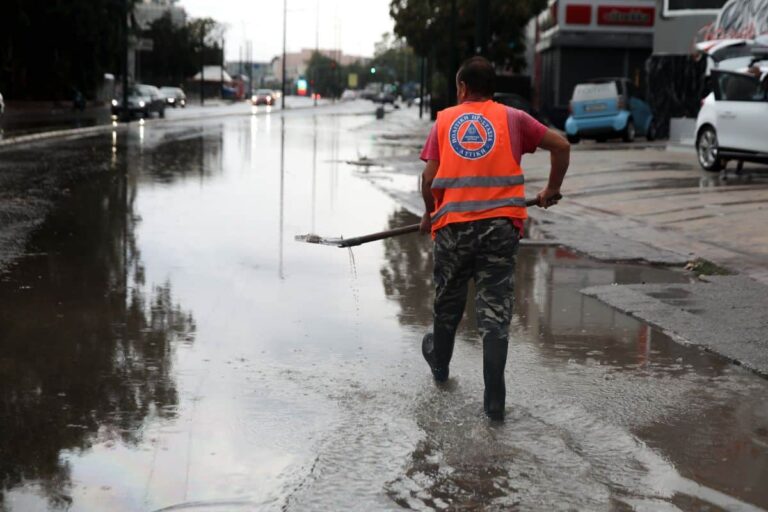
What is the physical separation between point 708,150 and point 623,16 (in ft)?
76.8

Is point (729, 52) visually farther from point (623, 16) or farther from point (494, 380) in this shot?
point (494, 380)

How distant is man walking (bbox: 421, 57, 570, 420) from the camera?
5.54 m

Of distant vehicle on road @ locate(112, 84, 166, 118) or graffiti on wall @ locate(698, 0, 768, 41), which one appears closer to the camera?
graffiti on wall @ locate(698, 0, 768, 41)

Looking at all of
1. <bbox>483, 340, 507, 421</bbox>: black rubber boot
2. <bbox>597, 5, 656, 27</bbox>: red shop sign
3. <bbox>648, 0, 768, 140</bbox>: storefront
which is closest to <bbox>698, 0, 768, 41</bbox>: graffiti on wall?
<bbox>648, 0, 768, 140</bbox>: storefront

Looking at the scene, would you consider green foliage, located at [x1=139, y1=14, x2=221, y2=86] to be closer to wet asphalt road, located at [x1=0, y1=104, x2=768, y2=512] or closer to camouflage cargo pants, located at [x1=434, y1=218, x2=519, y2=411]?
wet asphalt road, located at [x1=0, y1=104, x2=768, y2=512]

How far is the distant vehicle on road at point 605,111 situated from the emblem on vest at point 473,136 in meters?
26.5

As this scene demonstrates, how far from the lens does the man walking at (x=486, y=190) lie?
5539 millimetres

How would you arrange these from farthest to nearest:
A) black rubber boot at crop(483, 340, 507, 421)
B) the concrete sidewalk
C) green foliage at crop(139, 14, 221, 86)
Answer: green foliage at crop(139, 14, 221, 86) → the concrete sidewalk → black rubber boot at crop(483, 340, 507, 421)

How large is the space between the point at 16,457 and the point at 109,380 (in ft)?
4.39

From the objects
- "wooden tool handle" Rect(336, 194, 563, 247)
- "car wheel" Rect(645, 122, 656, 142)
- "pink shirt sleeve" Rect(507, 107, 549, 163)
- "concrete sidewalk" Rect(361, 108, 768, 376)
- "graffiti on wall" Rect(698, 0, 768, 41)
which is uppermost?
"graffiti on wall" Rect(698, 0, 768, 41)

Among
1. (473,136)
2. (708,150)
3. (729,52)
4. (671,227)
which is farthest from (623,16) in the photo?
(473,136)

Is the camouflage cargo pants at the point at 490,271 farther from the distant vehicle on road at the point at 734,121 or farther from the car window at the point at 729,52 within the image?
the car window at the point at 729,52

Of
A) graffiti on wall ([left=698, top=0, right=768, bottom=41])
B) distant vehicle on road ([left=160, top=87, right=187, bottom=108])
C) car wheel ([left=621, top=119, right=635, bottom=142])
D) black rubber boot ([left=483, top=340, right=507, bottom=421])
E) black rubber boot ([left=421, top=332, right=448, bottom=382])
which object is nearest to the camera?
black rubber boot ([left=483, top=340, right=507, bottom=421])

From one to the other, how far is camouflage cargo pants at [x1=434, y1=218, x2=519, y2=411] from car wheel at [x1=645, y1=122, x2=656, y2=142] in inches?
1104
